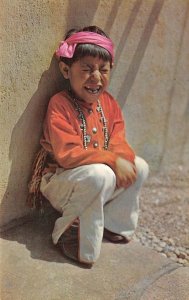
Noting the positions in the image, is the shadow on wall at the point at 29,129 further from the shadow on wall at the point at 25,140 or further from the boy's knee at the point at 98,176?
the boy's knee at the point at 98,176

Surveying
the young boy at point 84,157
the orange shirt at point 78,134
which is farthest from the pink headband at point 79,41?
the orange shirt at point 78,134

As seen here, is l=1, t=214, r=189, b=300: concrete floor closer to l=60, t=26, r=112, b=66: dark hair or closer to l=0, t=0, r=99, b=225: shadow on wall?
l=0, t=0, r=99, b=225: shadow on wall

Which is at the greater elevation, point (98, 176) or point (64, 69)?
point (64, 69)

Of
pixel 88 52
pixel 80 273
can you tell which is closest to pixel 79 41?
pixel 88 52

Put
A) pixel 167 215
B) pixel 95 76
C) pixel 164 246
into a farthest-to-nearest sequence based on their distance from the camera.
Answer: pixel 167 215, pixel 164 246, pixel 95 76

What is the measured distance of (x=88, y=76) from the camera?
9.55 feet

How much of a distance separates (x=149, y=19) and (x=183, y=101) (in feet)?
2.84

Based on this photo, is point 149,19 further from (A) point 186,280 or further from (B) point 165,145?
(A) point 186,280

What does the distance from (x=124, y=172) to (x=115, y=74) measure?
0.87 meters

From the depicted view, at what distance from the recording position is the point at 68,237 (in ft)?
9.71

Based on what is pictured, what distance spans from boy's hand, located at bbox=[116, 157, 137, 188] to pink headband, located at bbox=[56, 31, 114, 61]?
0.66m

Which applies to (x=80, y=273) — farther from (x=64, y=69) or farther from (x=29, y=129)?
(x=64, y=69)

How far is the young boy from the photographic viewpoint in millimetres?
2818

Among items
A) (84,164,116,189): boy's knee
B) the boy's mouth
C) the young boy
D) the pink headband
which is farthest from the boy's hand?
the pink headband
